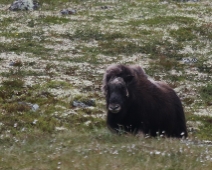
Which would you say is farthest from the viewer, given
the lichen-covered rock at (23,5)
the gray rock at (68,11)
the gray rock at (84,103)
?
the lichen-covered rock at (23,5)

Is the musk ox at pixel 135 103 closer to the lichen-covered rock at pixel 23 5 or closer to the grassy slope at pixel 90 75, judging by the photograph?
the grassy slope at pixel 90 75

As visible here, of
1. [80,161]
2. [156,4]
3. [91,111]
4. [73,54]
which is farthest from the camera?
[156,4]

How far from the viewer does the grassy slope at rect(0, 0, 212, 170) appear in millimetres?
10516

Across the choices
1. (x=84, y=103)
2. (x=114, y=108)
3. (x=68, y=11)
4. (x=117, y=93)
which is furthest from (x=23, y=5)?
(x=114, y=108)

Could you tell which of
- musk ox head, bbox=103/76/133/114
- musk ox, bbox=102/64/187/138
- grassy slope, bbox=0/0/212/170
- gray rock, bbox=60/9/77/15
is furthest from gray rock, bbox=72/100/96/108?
gray rock, bbox=60/9/77/15

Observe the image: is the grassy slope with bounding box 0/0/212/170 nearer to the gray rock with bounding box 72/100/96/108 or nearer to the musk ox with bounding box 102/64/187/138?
the gray rock with bounding box 72/100/96/108

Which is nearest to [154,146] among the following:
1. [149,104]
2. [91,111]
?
[149,104]

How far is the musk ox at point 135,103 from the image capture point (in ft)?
45.8

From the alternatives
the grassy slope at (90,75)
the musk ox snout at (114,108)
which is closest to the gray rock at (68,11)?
the grassy slope at (90,75)

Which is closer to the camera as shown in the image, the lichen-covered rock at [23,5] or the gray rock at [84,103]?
the gray rock at [84,103]

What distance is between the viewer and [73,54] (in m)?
39.6

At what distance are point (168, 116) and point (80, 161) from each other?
6045 millimetres

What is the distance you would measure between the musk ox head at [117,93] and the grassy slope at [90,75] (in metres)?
0.82

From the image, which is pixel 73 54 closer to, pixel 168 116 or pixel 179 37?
pixel 179 37
